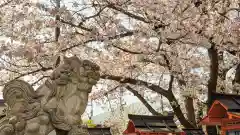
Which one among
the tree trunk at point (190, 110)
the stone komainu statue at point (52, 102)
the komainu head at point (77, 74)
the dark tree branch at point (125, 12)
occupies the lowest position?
the tree trunk at point (190, 110)

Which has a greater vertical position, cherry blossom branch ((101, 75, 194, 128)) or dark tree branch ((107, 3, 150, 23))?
dark tree branch ((107, 3, 150, 23))

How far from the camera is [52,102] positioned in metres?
5.85

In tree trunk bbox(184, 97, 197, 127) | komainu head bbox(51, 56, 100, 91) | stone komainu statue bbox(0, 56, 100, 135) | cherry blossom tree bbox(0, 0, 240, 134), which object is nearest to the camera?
stone komainu statue bbox(0, 56, 100, 135)

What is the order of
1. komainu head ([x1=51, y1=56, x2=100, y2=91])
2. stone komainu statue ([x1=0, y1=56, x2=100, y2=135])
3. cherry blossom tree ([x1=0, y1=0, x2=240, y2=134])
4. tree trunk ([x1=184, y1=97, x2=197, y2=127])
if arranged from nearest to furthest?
stone komainu statue ([x1=0, y1=56, x2=100, y2=135]) → komainu head ([x1=51, y1=56, x2=100, y2=91]) → cherry blossom tree ([x1=0, y1=0, x2=240, y2=134]) → tree trunk ([x1=184, y1=97, x2=197, y2=127])

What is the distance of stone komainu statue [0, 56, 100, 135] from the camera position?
223 inches

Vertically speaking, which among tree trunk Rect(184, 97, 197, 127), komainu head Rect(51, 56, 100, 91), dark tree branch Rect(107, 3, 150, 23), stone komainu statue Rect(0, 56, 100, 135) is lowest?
tree trunk Rect(184, 97, 197, 127)

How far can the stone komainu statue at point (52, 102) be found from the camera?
5.66m

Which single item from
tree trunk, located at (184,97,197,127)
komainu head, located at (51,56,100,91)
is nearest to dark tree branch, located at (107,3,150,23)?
tree trunk, located at (184,97,197,127)

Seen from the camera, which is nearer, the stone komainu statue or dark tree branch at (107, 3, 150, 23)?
the stone komainu statue

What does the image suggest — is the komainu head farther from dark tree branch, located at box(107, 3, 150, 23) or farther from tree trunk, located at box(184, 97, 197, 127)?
tree trunk, located at box(184, 97, 197, 127)

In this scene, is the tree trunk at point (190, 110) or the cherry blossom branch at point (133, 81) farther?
the tree trunk at point (190, 110)

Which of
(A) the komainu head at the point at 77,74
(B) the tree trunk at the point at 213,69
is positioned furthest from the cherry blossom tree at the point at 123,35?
(A) the komainu head at the point at 77,74

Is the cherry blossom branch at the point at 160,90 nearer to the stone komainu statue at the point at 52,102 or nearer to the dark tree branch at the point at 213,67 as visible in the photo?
the dark tree branch at the point at 213,67

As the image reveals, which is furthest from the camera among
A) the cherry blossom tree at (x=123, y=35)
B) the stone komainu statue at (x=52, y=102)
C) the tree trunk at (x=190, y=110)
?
the tree trunk at (x=190, y=110)
